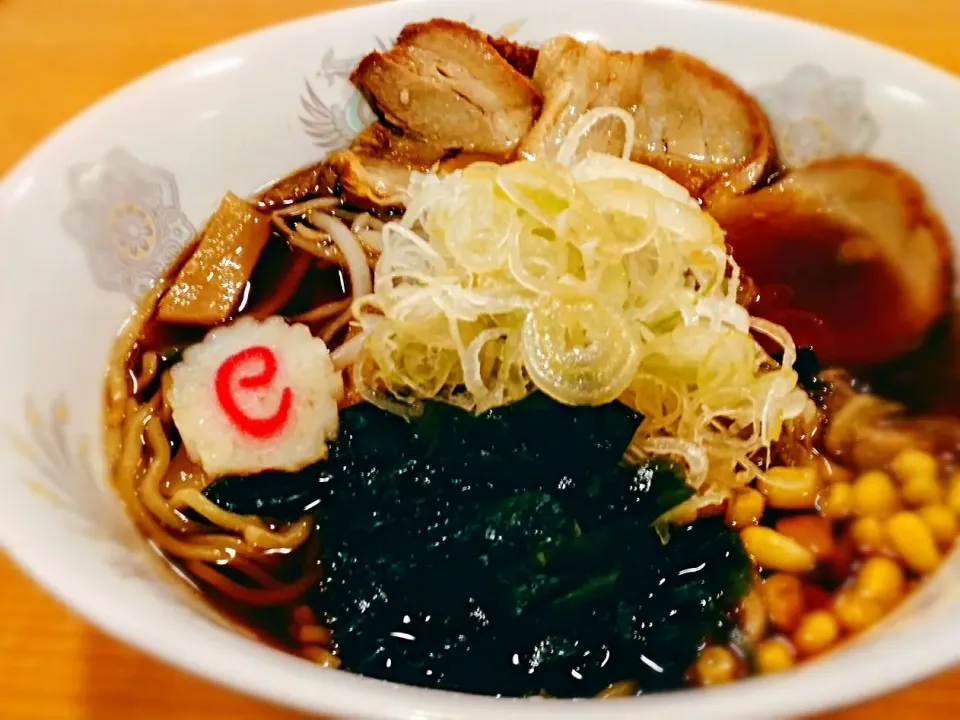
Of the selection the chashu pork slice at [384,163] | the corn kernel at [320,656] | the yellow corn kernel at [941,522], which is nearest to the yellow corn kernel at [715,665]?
the yellow corn kernel at [941,522]

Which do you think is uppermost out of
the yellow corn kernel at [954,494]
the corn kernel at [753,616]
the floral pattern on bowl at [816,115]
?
the floral pattern on bowl at [816,115]

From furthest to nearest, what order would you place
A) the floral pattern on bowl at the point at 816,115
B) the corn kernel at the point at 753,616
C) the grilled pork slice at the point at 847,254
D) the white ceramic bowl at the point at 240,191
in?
1. the floral pattern on bowl at the point at 816,115
2. the grilled pork slice at the point at 847,254
3. the corn kernel at the point at 753,616
4. the white ceramic bowl at the point at 240,191

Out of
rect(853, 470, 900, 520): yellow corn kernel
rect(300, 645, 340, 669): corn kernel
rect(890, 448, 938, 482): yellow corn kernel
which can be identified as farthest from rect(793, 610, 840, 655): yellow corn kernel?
rect(300, 645, 340, 669): corn kernel

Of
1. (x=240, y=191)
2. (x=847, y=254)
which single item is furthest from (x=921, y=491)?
(x=240, y=191)

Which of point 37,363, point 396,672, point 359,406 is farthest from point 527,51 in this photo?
point 396,672

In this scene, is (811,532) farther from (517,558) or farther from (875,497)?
(517,558)

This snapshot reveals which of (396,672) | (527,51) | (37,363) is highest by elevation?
(527,51)

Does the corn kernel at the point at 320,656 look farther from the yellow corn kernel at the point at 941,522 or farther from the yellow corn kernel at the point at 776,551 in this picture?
the yellow corn kernel at the point at 941,522

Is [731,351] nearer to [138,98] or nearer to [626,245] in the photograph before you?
[626,245]
